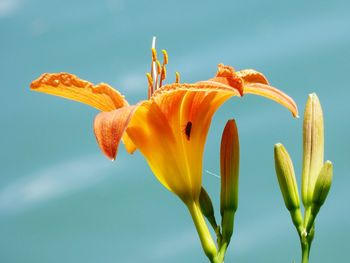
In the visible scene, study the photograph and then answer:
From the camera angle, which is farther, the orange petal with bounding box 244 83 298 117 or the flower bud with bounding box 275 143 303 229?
the flower bud with bounding box 275 143 303 229

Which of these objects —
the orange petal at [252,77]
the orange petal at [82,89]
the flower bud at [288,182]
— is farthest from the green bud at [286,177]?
the orange petal at [82,89]

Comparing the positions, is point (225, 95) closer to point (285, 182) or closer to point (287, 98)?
point (287, 98)

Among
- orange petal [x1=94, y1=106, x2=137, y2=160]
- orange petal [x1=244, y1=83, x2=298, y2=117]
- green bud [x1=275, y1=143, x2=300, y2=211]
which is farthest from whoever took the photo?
green bud [x1=275, y1=143, x2=300, y2=211]

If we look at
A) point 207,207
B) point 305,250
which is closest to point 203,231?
point 207,207

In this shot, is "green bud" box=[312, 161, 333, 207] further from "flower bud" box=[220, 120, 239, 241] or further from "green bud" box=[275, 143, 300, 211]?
"flower bud" box=[220, 120, 239, 241]

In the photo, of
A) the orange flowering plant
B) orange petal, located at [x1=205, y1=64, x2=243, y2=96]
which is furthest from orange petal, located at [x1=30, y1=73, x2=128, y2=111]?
orange petal, located at [x1=205, y1=64, x2=243, y2=96]

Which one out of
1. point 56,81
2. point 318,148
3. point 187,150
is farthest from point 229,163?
point 56,81

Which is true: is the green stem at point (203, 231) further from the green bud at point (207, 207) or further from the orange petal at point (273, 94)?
the orange petal at point (273, 94)
